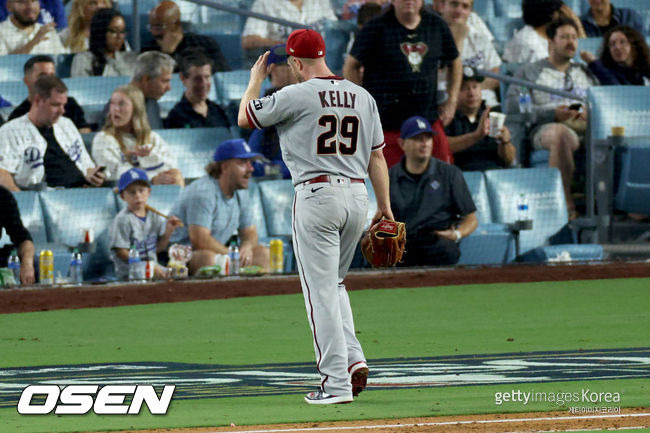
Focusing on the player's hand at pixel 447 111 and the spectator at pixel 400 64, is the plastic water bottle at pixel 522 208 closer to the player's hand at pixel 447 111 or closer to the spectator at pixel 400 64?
the spectator at pixel 400 64

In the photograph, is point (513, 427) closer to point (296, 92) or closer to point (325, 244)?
point (325, 244)

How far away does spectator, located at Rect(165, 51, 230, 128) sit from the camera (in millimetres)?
11484

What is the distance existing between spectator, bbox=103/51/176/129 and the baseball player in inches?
247

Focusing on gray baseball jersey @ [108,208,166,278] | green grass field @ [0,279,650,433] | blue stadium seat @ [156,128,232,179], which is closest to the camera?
green grass field @ [0,279,650,433]

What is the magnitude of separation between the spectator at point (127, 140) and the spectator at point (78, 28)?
1.52 m

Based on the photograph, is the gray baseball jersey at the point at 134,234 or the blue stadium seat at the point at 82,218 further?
the blue stadium seat at the point at 82,218

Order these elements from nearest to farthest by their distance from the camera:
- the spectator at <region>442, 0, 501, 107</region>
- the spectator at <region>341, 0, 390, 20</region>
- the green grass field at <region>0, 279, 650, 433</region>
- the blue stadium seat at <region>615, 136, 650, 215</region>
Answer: the green grass field at <region>0, 279, 650, 433</region> < the blue stadium seat at <region>615, 136, 650, 215</region> < the spectator at <region>442, 0, 501, 107</region> < the spectator at <region>341, 0, 390, 20</region>

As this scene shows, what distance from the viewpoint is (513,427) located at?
168 inches

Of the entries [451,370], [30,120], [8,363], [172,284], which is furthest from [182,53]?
A: [451,370]

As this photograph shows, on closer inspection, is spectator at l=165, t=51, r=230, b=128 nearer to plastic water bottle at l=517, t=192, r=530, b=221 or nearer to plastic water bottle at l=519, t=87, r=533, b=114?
plastic water bottle at l=517, t=192, r=530, b=221

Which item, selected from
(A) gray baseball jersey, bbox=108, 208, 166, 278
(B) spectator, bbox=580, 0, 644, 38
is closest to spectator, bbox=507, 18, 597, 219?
(B) spectator, bbox=580, 0, 644, 38

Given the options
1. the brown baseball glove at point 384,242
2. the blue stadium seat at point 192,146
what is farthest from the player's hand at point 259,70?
the blue stadium seat at point 192,146

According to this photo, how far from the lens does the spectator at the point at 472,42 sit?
492 inches

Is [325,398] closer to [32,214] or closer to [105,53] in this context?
[32,214]
